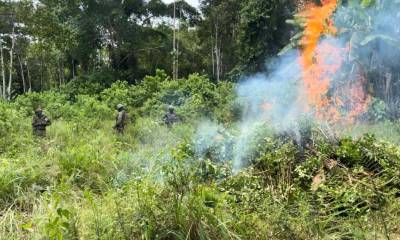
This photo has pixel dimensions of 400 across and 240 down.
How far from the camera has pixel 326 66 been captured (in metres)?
13.8

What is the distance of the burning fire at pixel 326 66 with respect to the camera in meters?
13.3

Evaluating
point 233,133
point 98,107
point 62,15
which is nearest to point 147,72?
point 62,15

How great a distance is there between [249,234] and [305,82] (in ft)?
32.3

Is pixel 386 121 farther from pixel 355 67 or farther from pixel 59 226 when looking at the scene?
pixel 59 226

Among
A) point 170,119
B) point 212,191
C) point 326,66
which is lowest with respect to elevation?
point 170,119

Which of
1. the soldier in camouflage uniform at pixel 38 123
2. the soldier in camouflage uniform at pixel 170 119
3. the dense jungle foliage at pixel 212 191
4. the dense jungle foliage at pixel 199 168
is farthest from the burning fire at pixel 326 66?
the soldier in camouflage uniform at pixel 38 123

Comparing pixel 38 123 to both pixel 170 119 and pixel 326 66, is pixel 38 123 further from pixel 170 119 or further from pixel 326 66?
pixel 326 66

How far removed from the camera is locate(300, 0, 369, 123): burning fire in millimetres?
13258

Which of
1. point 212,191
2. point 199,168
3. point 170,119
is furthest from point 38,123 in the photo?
point 212,191

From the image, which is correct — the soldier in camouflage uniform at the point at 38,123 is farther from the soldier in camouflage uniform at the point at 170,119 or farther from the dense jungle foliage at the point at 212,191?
the soldier in camouflage uniform at the point at 170,119

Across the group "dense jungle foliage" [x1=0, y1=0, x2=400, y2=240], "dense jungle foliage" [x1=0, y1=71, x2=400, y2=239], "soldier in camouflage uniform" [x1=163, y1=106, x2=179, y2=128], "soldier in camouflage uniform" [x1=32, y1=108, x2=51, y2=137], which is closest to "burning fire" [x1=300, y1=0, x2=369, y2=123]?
"dense jungle foliage" [x1=0, y1=0, x2=400, y2=240]

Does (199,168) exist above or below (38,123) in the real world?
above

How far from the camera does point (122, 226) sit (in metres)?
3.88

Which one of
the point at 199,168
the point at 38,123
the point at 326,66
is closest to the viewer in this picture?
the point at 199,168
